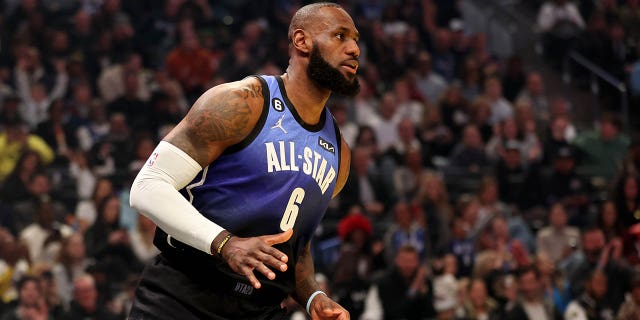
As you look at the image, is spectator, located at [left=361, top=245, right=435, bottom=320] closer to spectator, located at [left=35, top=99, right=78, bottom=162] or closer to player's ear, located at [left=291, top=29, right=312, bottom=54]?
spectator, located at [left=35, top=99, right=78, bottom=162]

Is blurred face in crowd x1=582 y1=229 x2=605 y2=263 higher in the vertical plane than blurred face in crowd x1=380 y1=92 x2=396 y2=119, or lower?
lower

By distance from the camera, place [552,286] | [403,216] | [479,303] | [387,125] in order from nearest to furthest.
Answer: [479,303] → [552,286] → [403,216] → [387,125]

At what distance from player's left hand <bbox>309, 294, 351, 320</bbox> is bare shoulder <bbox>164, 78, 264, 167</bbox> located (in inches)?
33.2

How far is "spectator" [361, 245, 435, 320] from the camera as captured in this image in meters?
9.42

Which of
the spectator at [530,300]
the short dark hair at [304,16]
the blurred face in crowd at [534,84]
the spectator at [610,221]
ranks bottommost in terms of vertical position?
the spectator at [530,300]

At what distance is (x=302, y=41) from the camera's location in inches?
179

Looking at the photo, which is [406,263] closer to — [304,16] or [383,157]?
[383,157]

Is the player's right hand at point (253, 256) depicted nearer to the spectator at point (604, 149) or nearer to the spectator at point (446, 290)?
the spectator at point (446, 290)

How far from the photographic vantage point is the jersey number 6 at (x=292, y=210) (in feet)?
14.2

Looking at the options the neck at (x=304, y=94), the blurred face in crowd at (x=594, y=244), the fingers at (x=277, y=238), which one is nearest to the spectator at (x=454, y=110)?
the blurred face in crowd at (x=594, y=244)

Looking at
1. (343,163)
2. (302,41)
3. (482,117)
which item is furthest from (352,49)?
(482,117)

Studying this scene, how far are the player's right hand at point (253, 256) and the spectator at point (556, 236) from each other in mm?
7502

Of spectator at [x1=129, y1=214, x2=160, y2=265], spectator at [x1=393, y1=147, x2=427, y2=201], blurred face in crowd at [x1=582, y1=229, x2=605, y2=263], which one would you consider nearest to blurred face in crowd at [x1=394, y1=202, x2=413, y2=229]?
spectator at [x1=393, y1=147, x2=427, y2=201]

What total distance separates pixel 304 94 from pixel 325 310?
949 mm
